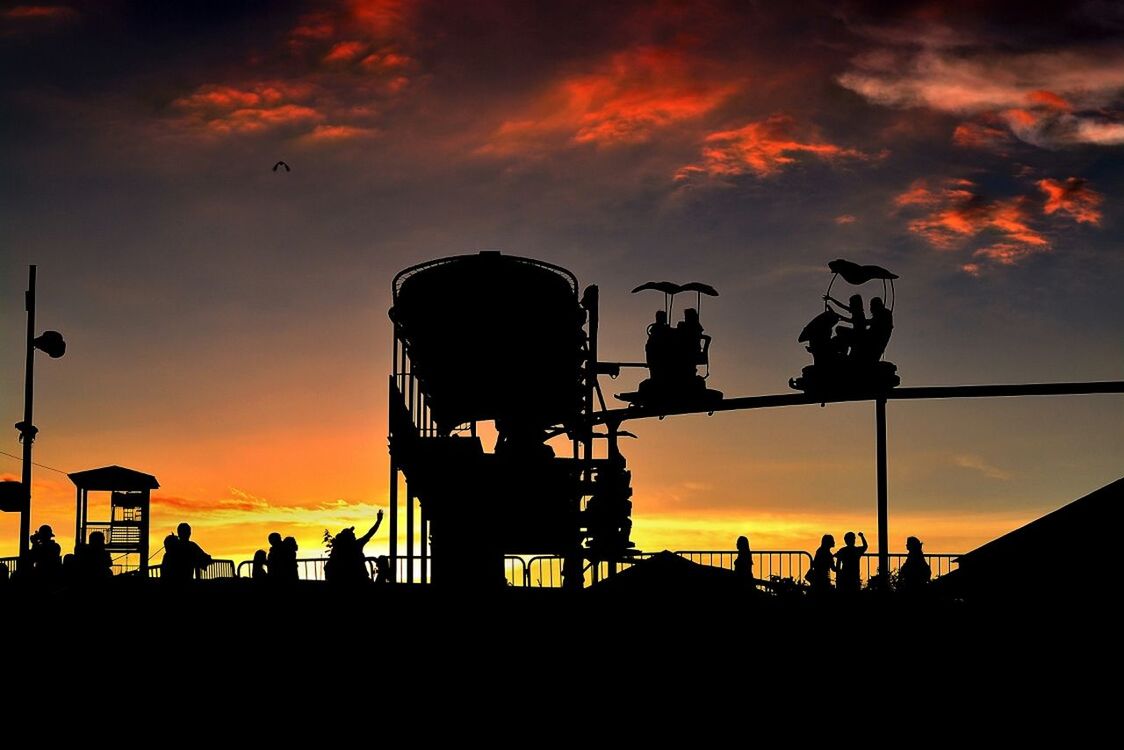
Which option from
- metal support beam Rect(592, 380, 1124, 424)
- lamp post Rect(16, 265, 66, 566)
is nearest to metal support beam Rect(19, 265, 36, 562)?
lamp post Rect(16, 265, 66, 566)

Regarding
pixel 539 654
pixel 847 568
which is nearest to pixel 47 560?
pixel 539 654

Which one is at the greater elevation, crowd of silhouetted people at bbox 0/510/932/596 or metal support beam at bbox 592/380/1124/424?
metal support beam at bbox 592/380/1124/424

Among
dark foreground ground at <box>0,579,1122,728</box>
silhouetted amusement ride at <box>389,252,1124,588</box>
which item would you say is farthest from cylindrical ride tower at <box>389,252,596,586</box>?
dark foreground ground at <box>0,579,1122,728</box>

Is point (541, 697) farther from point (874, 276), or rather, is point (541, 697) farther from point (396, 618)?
point (874, 276)

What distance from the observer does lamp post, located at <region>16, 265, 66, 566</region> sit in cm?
3142

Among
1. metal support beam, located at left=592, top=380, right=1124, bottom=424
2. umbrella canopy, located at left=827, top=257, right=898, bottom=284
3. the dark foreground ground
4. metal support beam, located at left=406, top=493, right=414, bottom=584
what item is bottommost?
the dark foreground ground

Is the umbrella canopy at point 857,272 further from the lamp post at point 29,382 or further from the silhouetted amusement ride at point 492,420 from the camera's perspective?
the lamp post at point 29,382

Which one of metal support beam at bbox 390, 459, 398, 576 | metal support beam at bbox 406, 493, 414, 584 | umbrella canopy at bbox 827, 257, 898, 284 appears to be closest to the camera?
umbrella canopy at bbox 827, 257, 898, 284

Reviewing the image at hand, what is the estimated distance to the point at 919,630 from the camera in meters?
23.7

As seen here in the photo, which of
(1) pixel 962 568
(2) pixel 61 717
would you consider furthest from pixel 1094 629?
(2) pixel 61 717

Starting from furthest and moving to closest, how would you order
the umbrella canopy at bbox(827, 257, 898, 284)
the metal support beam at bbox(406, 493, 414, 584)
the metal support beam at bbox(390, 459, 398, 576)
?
the metal support beam at bbox(406, 493, 414, 584) → the metal support beam at bbox(390, 459, 398, 576) → the umbrella canopy at bbox(827, 257, 898, 284)

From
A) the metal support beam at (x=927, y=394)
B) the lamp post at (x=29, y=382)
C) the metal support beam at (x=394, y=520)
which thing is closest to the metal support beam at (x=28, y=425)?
the lamp post at (x=29, y=382)

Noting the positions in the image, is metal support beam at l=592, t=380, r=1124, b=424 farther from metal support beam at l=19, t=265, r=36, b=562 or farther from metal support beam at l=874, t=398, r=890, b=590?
metal support beam at l=19, t=265, r=36, b=562

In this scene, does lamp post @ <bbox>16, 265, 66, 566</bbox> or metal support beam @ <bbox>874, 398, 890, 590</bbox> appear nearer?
metal support beam @ <bbox>874, 398, 890, 590</bbox>
